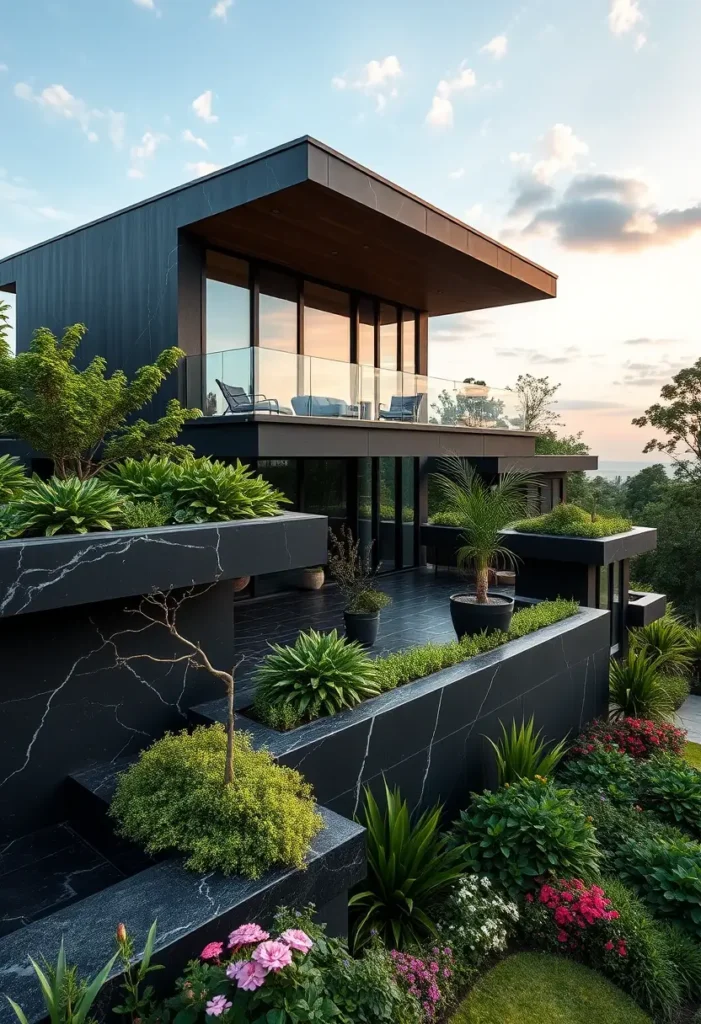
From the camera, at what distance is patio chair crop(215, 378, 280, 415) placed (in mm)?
9344

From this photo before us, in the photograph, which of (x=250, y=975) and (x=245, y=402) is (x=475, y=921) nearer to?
(x=250, y=975)

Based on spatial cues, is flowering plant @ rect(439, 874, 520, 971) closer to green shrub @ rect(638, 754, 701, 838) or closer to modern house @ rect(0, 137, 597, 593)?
green shrub @ rect(638, 754, 701, 838)

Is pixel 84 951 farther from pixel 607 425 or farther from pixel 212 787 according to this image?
pixel 607 425

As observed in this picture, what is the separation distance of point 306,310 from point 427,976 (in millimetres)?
11469

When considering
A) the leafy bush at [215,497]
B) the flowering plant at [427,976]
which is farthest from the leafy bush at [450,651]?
the flowering plant at [427,976]

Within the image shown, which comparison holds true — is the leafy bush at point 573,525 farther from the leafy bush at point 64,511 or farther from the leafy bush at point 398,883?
the leafy bush at point 64,511

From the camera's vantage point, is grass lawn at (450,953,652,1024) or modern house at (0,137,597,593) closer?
grass lawn at (450,953,652,1024)

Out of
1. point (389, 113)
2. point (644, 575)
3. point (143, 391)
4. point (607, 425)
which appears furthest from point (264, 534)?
point (607, 425)

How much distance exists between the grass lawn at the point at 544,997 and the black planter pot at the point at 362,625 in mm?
3555

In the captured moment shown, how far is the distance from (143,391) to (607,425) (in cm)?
2133

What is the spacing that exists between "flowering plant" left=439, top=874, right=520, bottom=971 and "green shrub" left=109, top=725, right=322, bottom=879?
61.9 inches

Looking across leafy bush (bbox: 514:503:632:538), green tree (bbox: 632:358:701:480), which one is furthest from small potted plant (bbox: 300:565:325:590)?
green tree (bbox: 632:358:701:480)

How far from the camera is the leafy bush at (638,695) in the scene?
986 centimetres

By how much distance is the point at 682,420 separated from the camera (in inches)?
963
